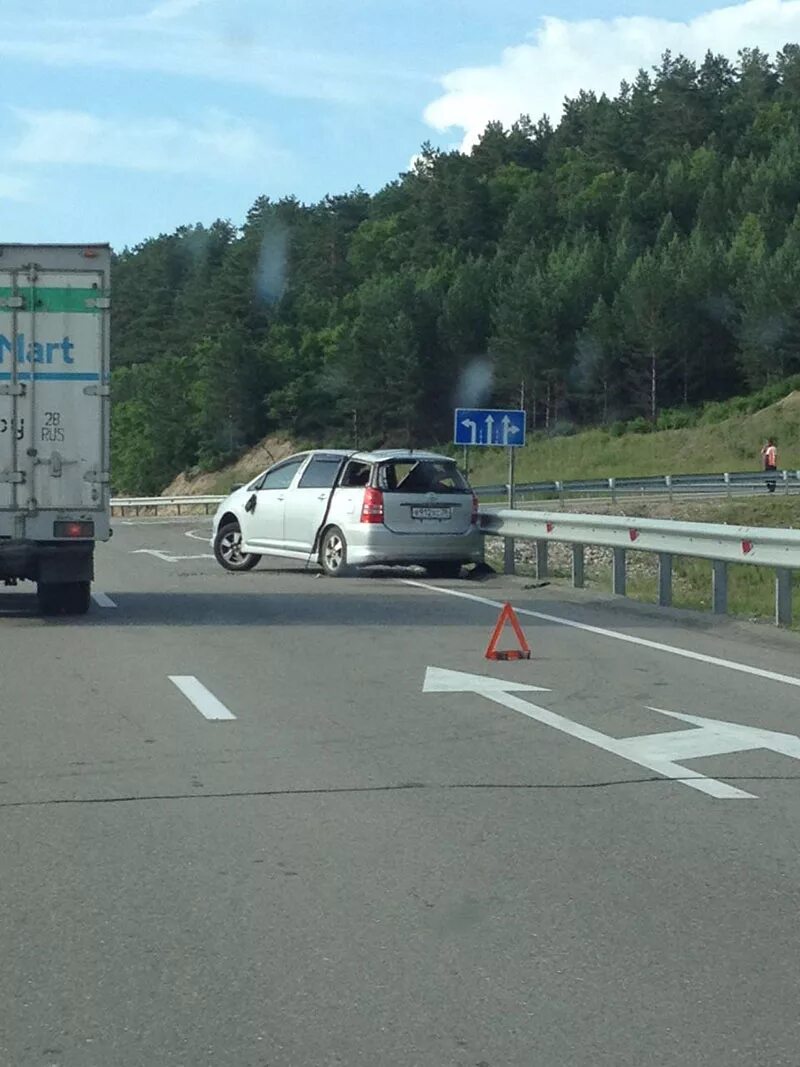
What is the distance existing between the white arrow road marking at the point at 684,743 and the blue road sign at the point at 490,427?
14.8 metres

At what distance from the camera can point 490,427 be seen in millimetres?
26266

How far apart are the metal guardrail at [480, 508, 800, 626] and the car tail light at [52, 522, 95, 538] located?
18.3 feet

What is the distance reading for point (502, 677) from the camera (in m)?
12.6

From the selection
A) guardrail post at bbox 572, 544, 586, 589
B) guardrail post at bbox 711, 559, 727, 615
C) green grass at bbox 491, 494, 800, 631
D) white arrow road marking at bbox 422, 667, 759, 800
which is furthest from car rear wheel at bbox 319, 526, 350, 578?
white arrow road marking at bbox 422, 667, 759, 800

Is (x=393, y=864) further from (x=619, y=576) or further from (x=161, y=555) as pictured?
(x=161, y=555)

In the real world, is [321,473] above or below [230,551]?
above

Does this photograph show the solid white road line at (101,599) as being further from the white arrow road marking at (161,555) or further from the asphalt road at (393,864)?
the white arrow road marking at (161,555)

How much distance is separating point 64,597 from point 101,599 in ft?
7.70

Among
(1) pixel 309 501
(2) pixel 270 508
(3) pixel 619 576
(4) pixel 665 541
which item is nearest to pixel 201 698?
(4) pixel 665 541

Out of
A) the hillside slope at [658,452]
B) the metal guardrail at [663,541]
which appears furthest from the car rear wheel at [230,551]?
the hillside slope at [658,452]

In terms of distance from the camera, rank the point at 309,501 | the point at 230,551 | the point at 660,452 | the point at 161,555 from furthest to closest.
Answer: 1. the point at 660,452
2. the point at 161,555
3. the point at 230,551
4. the point at 309,501

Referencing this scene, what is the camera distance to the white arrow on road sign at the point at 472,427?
26.2 m

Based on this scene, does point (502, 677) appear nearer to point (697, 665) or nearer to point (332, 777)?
point (697, 665)

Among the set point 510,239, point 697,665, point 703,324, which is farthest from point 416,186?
point 697,665
